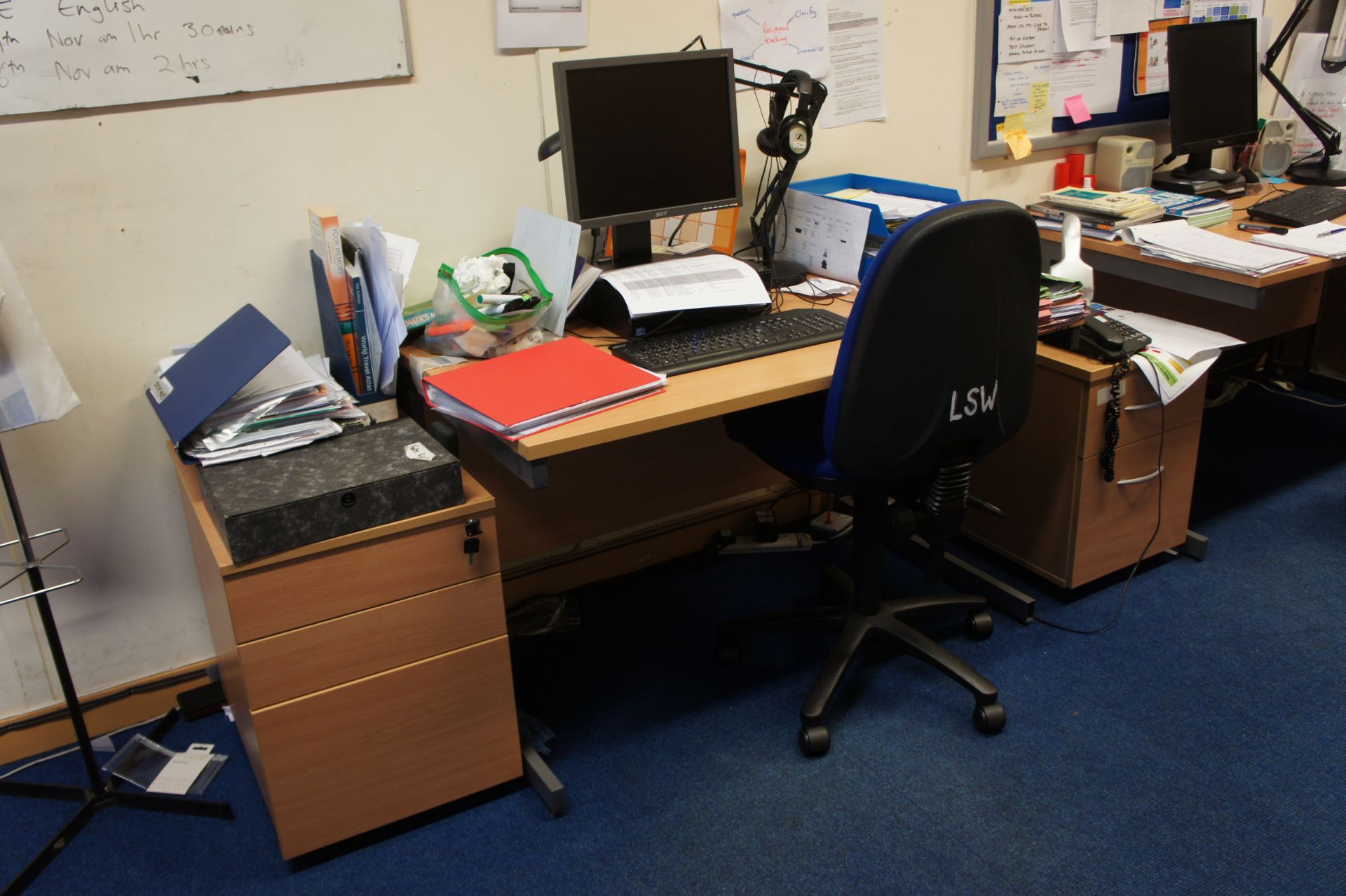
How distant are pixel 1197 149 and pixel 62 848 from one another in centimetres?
322

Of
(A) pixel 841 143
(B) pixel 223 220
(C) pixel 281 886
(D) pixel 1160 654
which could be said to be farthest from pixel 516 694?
(A) pixel 841 143

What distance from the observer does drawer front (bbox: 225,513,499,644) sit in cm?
154

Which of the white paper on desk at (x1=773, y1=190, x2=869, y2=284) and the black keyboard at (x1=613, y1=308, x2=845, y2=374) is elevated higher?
the white paper on desk at (x1=773, y1=190, x2=869, y2=284)

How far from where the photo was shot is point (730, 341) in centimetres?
192

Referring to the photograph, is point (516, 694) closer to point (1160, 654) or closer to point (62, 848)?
point (62, 848)

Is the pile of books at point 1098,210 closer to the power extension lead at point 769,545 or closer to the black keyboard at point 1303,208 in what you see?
the black keyboard at point 1303,208

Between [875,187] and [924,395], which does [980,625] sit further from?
[875,187]

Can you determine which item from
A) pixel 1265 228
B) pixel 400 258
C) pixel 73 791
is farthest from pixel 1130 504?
pixel 73 791

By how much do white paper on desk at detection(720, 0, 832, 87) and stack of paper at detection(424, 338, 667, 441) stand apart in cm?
90

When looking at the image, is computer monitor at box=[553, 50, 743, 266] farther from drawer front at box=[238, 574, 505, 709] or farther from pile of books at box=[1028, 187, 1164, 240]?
pile of books at box=[1028, 187, 1164, 240]

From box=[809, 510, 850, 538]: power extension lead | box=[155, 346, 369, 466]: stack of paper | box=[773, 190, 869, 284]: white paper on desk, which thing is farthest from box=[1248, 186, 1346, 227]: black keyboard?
box=[155, 346, 369, 466]: stack of paper

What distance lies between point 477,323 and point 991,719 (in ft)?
4.01

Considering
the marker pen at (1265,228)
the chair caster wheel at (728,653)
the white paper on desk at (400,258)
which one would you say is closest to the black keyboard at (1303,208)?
the marker pen at (1265,228)

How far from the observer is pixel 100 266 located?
1865mm
